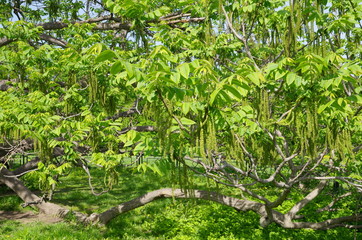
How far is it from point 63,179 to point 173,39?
36.0ft

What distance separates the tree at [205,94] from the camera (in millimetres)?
2635

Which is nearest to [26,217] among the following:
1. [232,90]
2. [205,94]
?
[205,94]

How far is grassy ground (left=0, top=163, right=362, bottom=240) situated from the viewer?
22.6 feet

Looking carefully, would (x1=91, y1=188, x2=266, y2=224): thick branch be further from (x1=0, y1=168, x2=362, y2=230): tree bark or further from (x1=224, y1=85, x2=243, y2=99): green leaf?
(x1=224, y1=85, x2=243, y2=99): green leaf

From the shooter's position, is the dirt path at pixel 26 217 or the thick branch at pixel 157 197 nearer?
the thick branch at pixel 157 197

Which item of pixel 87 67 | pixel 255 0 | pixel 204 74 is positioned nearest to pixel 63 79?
pixel 87 67

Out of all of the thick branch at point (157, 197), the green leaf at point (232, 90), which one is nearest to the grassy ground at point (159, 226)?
the thick branch at point (157, 197)

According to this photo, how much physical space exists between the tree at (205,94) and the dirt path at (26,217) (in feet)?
0.95

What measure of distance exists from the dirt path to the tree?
0.95 feet

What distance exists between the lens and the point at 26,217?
328 inches

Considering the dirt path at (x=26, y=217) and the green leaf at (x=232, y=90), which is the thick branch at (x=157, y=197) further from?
the green leaf at (x=232, y=90)

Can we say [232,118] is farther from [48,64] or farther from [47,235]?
[47,235]

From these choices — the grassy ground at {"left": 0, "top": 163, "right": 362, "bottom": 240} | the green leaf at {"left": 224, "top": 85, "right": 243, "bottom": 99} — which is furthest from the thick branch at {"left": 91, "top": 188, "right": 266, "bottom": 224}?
the green leaf at {"left": 224, "top": 85, "right": 243, "bottom": 99}

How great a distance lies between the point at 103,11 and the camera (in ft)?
32.9
